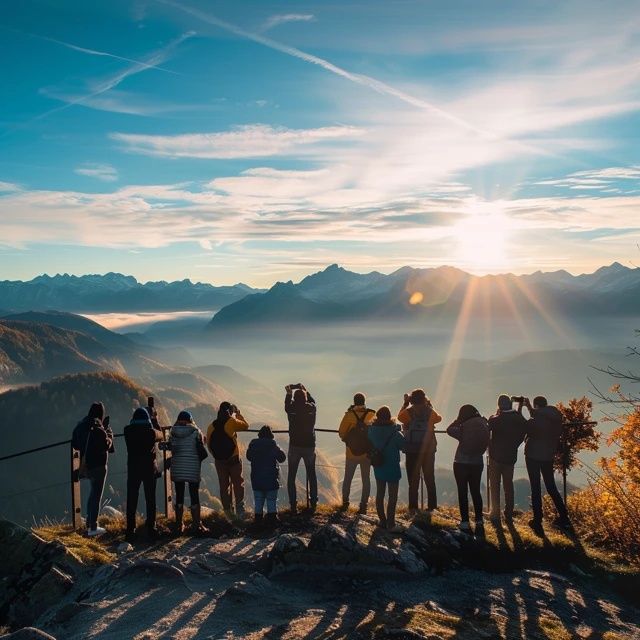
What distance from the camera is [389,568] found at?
10.2 meters

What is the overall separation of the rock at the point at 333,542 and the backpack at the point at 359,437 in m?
2.82

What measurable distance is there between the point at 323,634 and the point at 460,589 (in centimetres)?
329

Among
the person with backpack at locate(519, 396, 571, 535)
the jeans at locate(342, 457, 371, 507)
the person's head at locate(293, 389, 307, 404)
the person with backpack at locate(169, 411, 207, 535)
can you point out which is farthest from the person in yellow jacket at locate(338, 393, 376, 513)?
the person with backpack at locate(519, 396, 571, 535)

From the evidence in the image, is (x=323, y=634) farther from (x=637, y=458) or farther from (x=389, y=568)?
(x=637, y=458)

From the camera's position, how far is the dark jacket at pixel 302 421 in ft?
45.3

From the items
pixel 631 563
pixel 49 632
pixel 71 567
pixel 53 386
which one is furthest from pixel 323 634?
pixel 53 386

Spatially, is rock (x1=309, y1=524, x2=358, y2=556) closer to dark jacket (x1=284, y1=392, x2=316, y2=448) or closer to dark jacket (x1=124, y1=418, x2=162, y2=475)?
dark jacket (x1=284, y1=392, x2=316, y2=448)

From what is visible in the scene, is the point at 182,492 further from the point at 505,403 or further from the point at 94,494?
the point at 505,403

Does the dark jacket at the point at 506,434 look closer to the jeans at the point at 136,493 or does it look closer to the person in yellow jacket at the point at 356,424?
the person in yellow jacket at the point at 356,424

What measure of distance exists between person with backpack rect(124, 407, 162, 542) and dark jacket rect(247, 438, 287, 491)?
196 centimetres

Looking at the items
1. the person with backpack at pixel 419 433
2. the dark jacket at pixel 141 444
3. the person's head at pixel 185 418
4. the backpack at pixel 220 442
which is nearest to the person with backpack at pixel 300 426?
the backpack at pixel 220 442

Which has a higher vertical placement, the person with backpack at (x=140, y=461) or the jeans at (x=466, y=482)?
the person with backpack at (x=140, y=461)

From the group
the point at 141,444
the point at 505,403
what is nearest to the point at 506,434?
the point at 505,403

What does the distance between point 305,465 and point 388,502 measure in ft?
8.09
